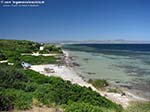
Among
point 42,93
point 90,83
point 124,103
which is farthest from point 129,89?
point 42,93

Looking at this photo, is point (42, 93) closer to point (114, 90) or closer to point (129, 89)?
point (114, 90)

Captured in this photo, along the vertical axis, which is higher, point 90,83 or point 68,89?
point 68,89

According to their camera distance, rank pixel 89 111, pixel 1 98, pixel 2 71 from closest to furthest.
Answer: pixel 89 111
pixel 1 98
pixel 2 71

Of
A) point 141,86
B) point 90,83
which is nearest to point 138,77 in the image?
point 141,86

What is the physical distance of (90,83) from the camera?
29.8 meters

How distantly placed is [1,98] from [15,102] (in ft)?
2.68

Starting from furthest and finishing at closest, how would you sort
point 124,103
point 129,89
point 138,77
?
point 138,77 < point 129,89 < point 124,103

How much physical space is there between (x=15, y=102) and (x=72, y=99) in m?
3.42

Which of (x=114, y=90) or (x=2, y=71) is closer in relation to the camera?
(x=2, y=71)

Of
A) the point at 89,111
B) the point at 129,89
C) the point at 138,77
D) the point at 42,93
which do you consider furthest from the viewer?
the point at 138,77

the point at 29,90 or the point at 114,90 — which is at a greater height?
the point at 29,90

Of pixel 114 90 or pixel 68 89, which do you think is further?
pixel 114 90

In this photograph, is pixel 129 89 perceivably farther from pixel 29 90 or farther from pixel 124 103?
pixel 29 90

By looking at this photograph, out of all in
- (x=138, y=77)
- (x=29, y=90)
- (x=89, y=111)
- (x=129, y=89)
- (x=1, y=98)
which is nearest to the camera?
(x=89, y=111)
